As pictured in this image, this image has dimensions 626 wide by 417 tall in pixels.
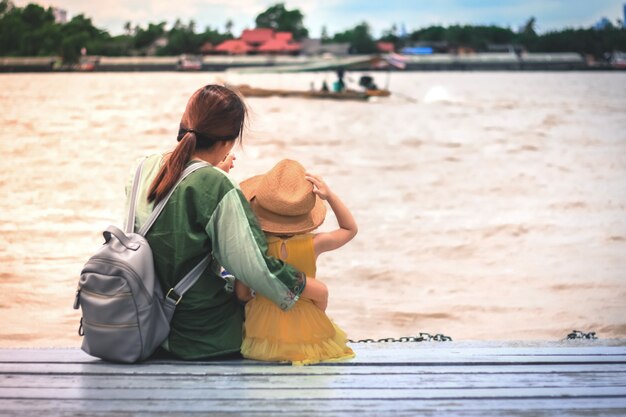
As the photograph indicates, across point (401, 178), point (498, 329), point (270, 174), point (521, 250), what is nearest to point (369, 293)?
point (498, 329)

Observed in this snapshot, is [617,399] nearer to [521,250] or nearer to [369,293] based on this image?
[369,293]

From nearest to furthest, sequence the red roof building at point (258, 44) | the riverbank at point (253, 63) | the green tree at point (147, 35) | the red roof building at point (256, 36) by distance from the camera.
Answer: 1. the riverbank at point (253, 63)
2. the green tree at point (147, 35)
3. the red roof building at point (258, 44)
4. the red roof building at point (256, 36)

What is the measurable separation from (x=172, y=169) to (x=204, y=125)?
0.17 meters

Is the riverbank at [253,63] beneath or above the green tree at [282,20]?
beneath

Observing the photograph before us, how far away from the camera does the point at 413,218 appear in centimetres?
1012

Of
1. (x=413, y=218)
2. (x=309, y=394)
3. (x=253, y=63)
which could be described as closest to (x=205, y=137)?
(x=309, y=394)

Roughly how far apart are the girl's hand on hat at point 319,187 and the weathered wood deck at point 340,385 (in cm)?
50

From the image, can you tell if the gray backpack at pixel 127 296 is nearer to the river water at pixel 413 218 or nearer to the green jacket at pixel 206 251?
the green jacket at pixel 206 251

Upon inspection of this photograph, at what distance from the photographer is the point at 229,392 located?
2268 mm

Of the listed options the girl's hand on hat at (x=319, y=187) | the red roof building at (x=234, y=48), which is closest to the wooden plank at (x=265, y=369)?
the girl's hand on hat at (x=319, y=187)

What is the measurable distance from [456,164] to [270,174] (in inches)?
562

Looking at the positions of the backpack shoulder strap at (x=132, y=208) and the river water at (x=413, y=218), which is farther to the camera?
the river water at (x=413, y=218)

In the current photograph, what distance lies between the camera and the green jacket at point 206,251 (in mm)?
2428

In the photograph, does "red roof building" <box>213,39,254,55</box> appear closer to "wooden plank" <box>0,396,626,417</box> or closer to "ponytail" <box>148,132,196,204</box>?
"ponytail" <box>148,132,196,204</box>
